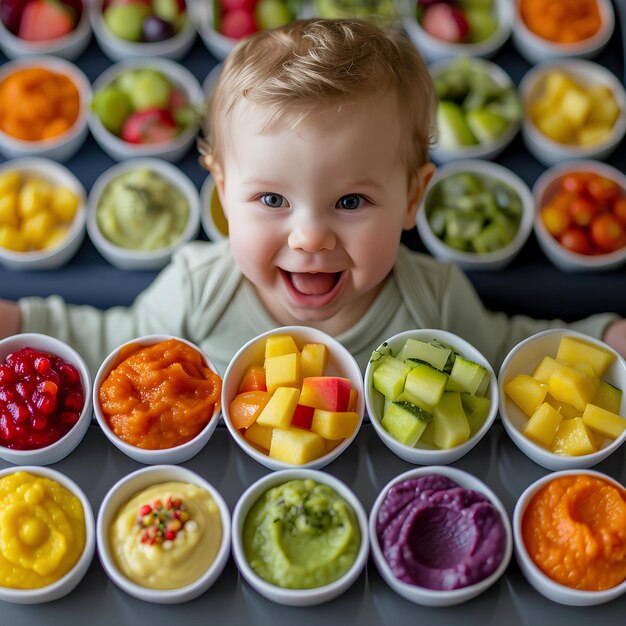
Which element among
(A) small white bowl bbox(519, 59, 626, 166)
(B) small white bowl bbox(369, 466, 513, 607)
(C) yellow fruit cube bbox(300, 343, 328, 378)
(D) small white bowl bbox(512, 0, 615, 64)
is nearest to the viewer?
(B) small white bowl bbox(369, 466, 513, 607)

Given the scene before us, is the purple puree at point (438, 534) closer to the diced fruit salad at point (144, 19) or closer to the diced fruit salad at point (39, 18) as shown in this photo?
the diced fruit salad at point (144, 19)

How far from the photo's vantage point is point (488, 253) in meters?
2.31

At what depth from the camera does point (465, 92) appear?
2.52 m

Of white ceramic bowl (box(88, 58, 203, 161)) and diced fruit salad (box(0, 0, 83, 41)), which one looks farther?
diced fruit salad (box(0, 0, 83, 41))

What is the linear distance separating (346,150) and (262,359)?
0.37m

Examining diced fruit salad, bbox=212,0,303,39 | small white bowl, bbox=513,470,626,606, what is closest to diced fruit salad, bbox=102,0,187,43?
diced fruit salad, bbox=212,0,303,39

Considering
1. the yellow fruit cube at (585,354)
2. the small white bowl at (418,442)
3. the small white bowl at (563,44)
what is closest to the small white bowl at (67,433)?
the small white bowl at (418,442)

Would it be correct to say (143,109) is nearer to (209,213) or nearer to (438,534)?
(209,213)

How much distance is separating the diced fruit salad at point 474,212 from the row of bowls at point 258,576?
117cm

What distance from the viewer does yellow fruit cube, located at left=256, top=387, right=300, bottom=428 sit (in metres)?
1.25

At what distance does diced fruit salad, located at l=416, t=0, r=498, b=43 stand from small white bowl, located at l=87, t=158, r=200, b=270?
91 cm

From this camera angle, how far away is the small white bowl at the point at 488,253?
230cm

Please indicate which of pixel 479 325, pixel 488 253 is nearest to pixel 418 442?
pixel 479 325

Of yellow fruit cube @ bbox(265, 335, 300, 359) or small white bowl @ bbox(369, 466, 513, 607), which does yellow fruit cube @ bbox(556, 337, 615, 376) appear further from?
yellow fruit cube @ bbox(265, 335, 300, 359)
